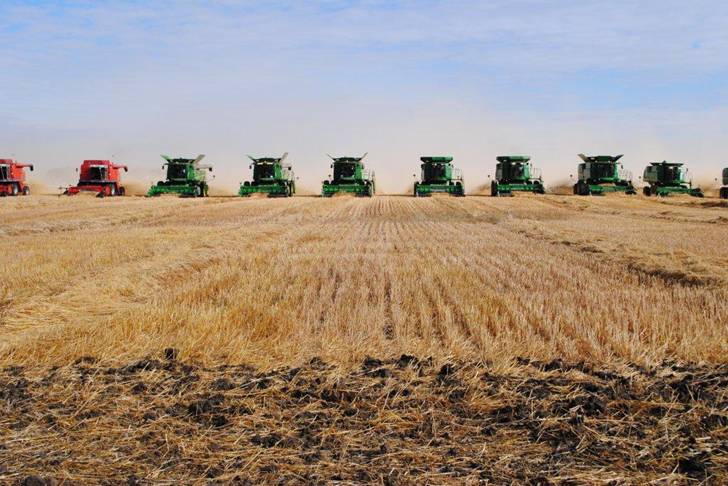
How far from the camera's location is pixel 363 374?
211 inches

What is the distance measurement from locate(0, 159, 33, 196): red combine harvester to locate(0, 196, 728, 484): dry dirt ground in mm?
41742

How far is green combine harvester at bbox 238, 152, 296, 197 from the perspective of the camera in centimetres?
4806

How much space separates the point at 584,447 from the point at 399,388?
4.50ft

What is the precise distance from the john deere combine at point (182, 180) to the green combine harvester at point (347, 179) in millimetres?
8869

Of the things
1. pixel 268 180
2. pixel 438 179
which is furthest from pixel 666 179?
pixel 268 180

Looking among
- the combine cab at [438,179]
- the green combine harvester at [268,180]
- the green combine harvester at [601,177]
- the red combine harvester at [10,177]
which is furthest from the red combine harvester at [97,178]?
the green combine harvester at [601,177]

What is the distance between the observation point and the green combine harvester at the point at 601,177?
4597cm

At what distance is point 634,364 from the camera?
18.4 ft

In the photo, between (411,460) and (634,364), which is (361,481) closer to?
(411,460)

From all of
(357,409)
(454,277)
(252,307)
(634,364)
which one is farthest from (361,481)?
(454,277)

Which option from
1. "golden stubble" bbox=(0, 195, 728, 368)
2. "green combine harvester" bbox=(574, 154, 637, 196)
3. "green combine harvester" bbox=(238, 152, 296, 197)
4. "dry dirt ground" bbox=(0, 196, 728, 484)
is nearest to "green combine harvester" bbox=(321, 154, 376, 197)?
"green combine harvester" bbox=(238, 152, 296, 197)

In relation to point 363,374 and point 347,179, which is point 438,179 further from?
point 363,374

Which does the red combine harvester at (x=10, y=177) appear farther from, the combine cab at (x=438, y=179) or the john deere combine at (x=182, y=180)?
the combine cab at (x=438, y=179)

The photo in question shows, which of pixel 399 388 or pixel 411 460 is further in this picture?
pixel 399 388
